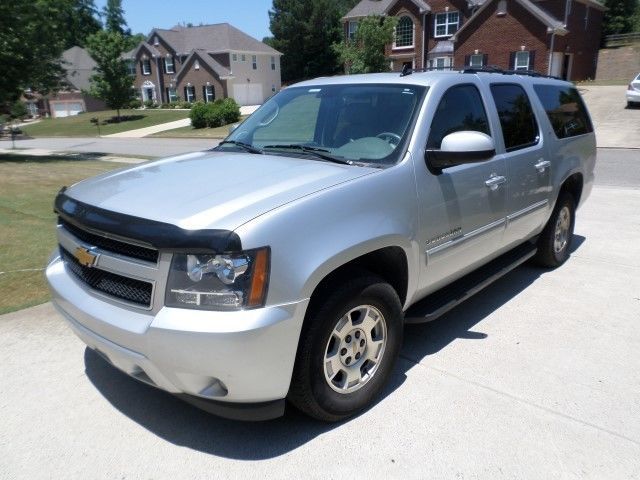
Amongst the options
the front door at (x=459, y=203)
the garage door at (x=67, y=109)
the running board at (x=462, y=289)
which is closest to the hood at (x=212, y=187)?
the front door at (x=459, y=203)

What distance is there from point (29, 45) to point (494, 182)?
1977 cm

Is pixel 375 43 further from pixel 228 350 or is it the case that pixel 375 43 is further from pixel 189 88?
pixel 228 350

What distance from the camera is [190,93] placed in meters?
56.7

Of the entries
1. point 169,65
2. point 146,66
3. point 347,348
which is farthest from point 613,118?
point 146,66

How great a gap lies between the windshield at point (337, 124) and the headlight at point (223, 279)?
1155 millimetres

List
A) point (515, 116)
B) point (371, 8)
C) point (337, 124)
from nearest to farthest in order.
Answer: point (337, 124)
point (515, 116)
point (371, 8)

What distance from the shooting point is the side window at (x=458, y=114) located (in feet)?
11.7

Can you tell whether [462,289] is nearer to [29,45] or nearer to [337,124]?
[337,124]

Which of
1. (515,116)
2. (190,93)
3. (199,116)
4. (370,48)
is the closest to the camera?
(515,116)

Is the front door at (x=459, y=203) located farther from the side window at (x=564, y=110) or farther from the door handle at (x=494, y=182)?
the side window at (x=564, y=110)

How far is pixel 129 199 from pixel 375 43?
37.1 metres

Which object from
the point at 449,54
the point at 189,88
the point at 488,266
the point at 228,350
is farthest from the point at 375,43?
the point at 228,350

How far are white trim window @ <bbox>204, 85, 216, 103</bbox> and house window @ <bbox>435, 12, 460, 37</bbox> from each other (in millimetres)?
23110

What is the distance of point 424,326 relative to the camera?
4.30 metres
